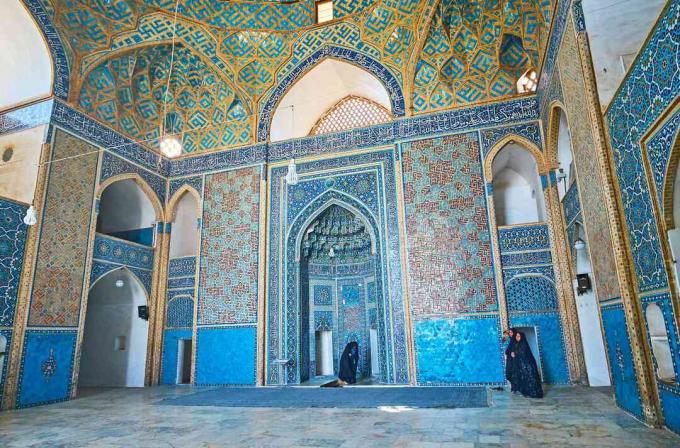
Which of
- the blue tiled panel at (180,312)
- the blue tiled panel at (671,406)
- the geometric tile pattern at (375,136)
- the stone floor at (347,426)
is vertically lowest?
the stone floor at (347,426)

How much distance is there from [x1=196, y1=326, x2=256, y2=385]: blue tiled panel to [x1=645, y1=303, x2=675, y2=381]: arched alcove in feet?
20.4

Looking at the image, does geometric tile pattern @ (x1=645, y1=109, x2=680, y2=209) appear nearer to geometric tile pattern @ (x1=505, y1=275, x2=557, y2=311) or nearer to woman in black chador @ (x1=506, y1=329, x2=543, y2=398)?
woman in black chador @ (x1=506, y1=329, x2=543, y2=398)

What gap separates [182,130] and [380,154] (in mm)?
4523

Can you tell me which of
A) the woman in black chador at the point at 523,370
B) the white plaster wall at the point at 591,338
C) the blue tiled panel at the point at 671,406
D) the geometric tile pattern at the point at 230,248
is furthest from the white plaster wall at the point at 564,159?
the geometric tile pattern at the point at 230,248

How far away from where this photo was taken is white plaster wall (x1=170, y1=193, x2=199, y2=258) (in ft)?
32.4

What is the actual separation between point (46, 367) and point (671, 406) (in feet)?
25.0

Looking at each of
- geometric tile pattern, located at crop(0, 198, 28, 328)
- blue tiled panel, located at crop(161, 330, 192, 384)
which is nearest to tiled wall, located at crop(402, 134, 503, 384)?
blue tiled panel, located at crop(161, 330, 192, 384)

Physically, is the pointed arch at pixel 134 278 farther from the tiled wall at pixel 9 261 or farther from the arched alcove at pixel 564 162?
the arched alcove at pixel 564 162

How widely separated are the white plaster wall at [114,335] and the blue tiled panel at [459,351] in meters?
5.42

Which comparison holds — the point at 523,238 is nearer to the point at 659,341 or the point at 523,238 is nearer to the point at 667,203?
the point at 659,341

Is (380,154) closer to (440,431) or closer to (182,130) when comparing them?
(182,130)

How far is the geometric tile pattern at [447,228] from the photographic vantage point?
23.7 feet

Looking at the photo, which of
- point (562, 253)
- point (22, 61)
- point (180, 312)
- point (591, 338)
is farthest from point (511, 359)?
point (22, 61)

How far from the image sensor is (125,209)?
962cm
